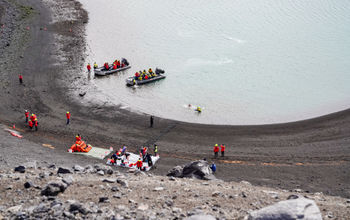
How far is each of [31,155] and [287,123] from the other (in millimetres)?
28931

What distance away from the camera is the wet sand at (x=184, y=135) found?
1216 inches

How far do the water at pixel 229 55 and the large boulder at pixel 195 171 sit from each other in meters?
15.4

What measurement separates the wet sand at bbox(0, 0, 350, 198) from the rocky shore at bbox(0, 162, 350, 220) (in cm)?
702

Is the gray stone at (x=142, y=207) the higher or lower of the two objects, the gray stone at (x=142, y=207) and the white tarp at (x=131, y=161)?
the lower

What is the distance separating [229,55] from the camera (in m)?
63.8

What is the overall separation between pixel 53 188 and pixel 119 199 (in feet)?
11.7

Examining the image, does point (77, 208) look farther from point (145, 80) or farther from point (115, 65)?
point (115, 65)

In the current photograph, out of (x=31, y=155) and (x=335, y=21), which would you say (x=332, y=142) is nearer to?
(x=31, y=155)

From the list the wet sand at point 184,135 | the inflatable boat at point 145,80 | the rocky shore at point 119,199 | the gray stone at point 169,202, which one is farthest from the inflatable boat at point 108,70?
the gray stone at point 169,202

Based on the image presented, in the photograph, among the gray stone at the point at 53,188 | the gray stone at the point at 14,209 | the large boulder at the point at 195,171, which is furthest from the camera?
→ the large boulder at the point at 195,171

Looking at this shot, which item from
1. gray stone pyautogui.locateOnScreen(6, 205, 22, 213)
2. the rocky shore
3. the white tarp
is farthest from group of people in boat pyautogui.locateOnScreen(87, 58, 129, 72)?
gray stone pyautogui.locateOnScreen(6, 205, 22, 213)

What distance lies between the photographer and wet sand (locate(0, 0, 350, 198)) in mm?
30891

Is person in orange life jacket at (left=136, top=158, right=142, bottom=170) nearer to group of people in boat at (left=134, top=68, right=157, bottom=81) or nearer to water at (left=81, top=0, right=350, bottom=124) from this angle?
water at (left=81, top=0, right=350, bottom=124)

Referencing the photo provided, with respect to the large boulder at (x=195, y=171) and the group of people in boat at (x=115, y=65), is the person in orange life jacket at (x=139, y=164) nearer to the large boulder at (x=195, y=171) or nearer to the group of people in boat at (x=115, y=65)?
the large boulder at (x=195, y=171)
